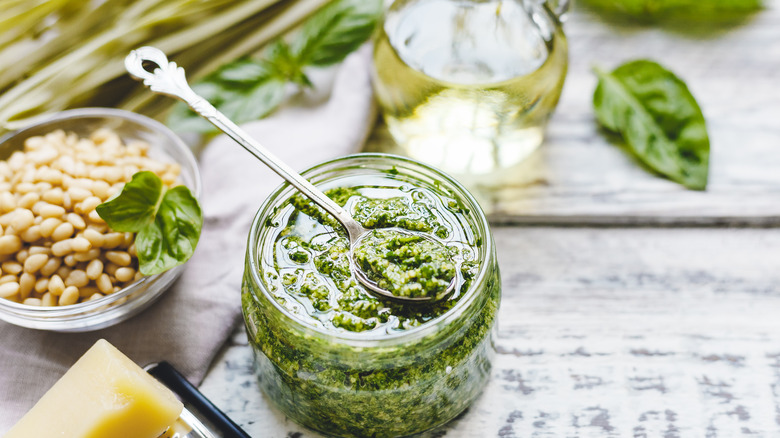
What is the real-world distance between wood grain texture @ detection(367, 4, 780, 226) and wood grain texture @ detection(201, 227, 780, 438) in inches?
2.0

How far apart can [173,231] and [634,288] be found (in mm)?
997

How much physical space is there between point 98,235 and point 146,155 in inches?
11.3

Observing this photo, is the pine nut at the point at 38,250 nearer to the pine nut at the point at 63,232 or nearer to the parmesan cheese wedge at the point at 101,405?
the pine nut at the point at 63,232

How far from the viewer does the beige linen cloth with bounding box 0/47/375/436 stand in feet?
4.56

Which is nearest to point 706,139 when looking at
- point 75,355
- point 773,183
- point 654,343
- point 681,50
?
point 773,183

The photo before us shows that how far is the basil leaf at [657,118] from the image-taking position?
1696 mm

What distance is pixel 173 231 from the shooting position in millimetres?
1330

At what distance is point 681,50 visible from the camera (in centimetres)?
199

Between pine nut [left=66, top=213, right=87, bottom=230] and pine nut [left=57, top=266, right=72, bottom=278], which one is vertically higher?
pine nut [left=66, top=213, right=87, bottom=230]

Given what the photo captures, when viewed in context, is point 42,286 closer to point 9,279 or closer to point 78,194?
point 9,279

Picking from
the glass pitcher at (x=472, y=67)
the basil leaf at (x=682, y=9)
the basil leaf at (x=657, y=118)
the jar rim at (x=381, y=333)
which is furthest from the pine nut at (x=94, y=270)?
the basil leaf at (x=682, y=9)

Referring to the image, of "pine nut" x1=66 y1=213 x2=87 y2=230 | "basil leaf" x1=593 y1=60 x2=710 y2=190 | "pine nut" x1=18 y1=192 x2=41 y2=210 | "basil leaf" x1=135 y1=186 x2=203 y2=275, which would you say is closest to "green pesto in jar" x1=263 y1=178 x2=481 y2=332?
"basil leaf" x1=135 y1=186 x2=203 y2=275

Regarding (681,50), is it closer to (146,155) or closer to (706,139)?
(706,139)

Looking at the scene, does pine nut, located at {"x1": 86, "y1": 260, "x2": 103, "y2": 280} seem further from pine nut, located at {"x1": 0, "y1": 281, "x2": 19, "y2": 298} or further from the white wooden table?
the white wooden table
